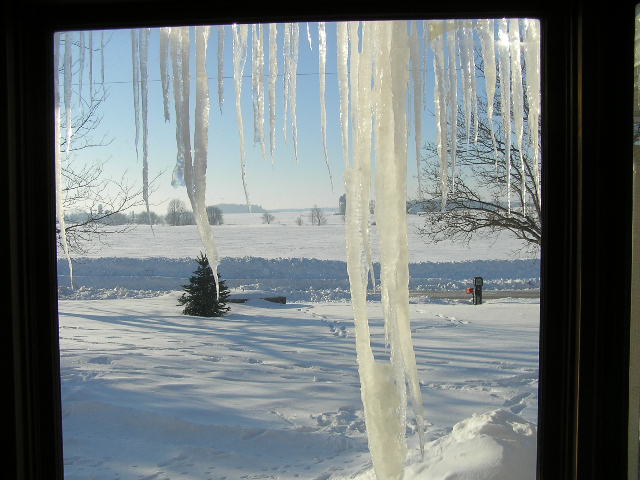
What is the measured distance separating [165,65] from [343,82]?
36 centimetres

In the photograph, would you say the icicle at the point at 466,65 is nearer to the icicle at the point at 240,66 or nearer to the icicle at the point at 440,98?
the icicle at the point at 440,98

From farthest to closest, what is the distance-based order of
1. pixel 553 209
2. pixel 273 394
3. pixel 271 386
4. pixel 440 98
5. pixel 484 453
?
1. pixel 271 386
2. pixel 273 394
3. pixel 484 453
4. pixel 440 98
5. pixel 553 209

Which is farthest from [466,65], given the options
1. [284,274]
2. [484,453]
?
[284,274]

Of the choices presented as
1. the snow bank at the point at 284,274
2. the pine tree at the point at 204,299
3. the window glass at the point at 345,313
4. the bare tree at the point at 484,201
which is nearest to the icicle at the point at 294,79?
the window glass at the point at 345,313

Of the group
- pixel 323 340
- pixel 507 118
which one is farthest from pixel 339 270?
pixel 507 118

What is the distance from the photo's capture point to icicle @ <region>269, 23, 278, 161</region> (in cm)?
102

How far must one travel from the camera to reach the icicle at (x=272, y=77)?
3.35 feet

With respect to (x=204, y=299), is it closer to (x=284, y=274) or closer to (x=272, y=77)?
(x=284, y=274)

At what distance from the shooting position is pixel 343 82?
0.99 meters

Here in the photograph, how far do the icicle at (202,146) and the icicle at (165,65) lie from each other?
62 mm

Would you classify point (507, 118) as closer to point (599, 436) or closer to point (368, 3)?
point (368, 3)

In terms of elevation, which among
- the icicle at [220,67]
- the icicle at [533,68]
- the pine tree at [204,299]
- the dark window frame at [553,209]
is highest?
the icicle at [220,67]

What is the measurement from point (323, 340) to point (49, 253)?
4.45 meters

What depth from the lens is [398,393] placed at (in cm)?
85
